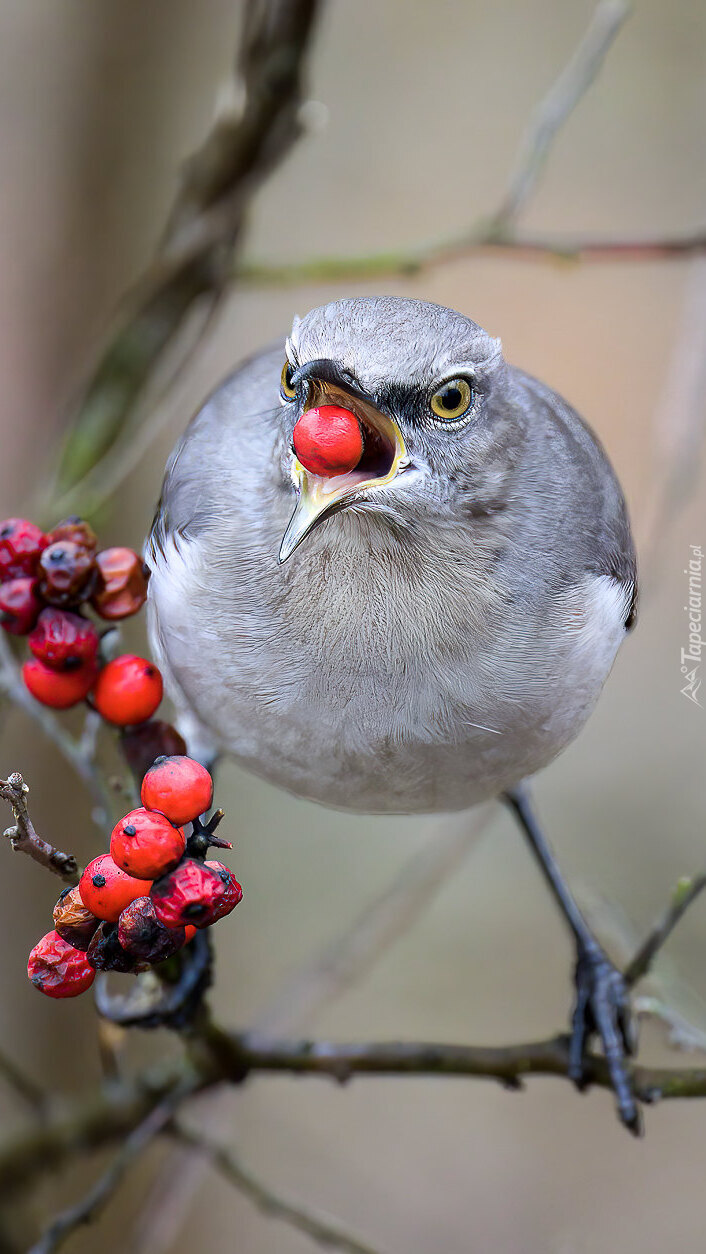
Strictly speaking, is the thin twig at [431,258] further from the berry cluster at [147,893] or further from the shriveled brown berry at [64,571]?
the berry cluster at [147,893]

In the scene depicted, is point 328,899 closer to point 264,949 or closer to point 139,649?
point 264,949

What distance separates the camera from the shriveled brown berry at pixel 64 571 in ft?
6.74

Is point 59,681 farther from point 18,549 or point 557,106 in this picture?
point 557,106

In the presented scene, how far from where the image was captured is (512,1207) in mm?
5520

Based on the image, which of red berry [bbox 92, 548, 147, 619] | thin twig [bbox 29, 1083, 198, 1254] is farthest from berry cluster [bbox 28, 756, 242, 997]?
thin twig [bbox 29, 1083, 198, 1254]

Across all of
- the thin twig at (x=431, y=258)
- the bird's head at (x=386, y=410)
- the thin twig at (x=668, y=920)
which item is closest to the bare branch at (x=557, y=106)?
the thin twig at (x=431, y=258)

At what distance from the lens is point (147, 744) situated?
2.03 m

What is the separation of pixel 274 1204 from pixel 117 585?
1.40m

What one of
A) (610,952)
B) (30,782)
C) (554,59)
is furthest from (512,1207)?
(554,59)

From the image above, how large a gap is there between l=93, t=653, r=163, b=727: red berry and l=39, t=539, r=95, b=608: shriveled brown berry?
5.8 inches

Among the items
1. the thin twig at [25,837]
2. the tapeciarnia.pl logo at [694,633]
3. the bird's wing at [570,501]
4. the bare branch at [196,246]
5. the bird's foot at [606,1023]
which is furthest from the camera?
the tapeciarnia.pl logo at [694,633]

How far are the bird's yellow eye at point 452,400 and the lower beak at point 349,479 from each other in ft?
0.30

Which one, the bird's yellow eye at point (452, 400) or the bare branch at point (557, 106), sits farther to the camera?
the bare branch at point (557, 106)

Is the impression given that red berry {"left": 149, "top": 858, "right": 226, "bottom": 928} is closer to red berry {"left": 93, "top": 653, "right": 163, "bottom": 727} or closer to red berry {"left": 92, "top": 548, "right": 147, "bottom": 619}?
red berry {"left": 93, "top": 653, "right": 163, "bottom": 727}
